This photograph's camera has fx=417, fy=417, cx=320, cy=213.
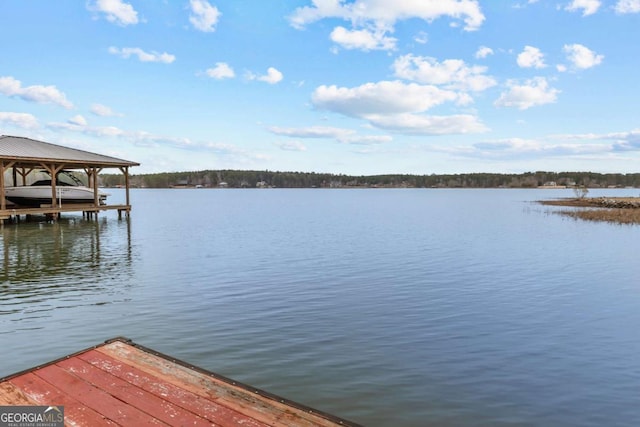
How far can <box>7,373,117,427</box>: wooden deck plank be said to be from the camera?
4285mm

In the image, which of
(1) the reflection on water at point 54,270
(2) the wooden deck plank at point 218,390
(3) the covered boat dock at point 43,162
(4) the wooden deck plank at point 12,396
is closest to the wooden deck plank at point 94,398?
(4) the wooden deck plank at point 12,396

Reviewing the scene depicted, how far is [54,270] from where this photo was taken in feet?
51.5

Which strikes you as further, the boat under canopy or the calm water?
the boat under canopy

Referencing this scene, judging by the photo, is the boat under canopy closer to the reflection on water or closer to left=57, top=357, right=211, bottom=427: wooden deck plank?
the reflection on water

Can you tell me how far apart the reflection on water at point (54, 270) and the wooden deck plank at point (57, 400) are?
16.0 feet

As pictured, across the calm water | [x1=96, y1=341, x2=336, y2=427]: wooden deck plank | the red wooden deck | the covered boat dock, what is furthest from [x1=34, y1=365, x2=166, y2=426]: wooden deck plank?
the covered boat dock

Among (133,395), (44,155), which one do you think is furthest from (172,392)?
(44,155)

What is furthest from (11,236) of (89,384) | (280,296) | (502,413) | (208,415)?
(502,413)

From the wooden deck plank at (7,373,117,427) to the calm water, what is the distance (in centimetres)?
268

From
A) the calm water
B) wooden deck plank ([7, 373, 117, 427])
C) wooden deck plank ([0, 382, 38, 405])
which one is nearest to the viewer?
wooden deck plank ([7, 373, 117, 427])

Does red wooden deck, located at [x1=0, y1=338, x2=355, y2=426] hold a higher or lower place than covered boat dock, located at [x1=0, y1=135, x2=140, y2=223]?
lower

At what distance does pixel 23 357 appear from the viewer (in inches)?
302

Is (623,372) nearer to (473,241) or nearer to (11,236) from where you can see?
(473,241)

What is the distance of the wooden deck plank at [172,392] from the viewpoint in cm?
434
